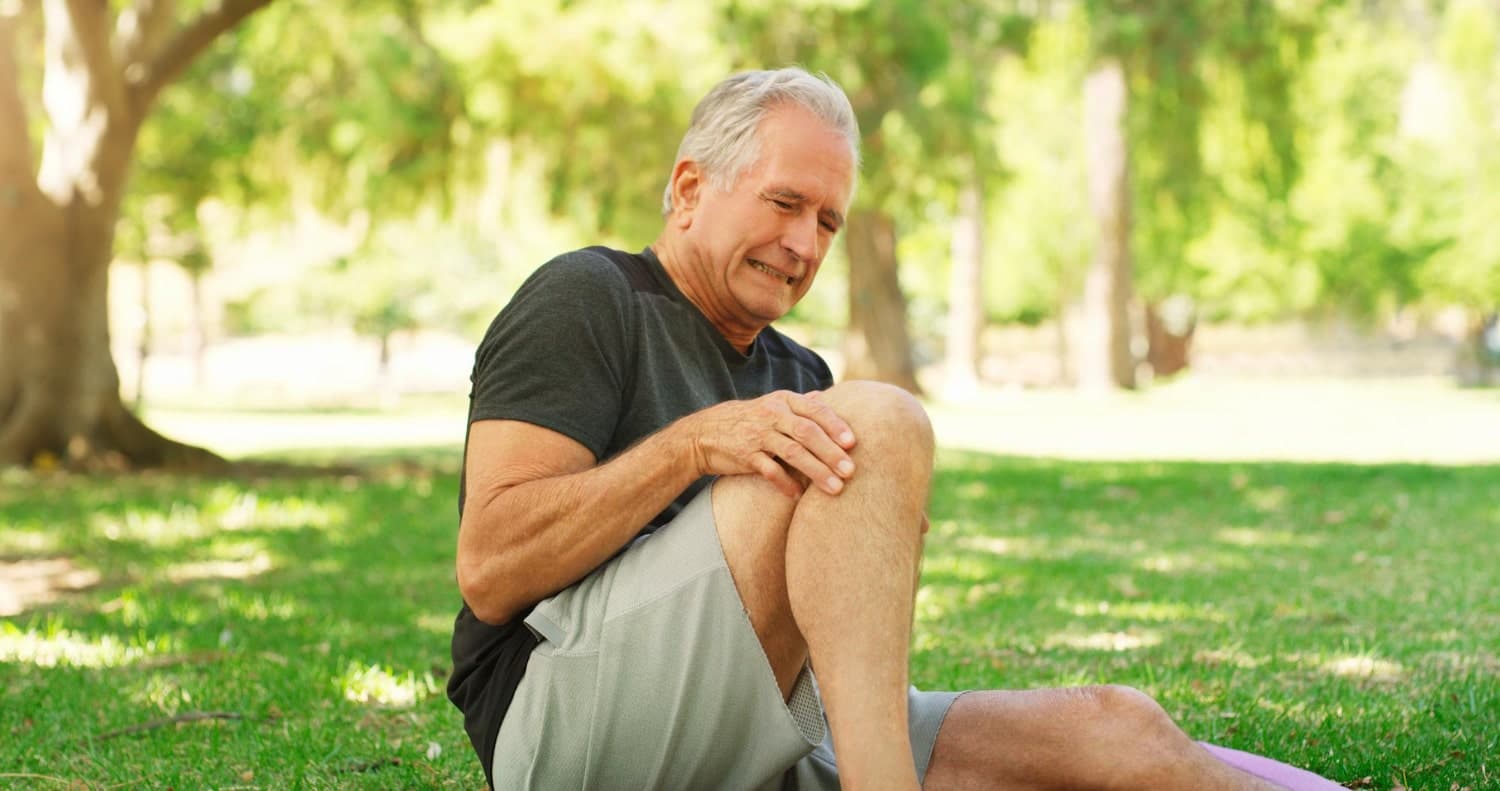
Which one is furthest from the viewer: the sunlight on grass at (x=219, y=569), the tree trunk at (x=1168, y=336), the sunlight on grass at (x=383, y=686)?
the tree trunk at (x=1168, y=336)

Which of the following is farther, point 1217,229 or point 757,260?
point 1217,229

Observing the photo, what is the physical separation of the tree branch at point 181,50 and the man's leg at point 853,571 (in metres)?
11.0

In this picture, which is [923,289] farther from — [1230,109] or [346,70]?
[346,70]

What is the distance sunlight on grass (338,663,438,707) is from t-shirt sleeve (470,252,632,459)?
216 cm

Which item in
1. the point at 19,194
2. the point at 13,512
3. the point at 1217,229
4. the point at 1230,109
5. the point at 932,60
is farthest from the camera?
the point at 1217,229

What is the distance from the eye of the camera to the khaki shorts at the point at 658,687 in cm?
245

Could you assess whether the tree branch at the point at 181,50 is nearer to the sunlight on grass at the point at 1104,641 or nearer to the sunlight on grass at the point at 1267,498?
the sunlight on grass at the point at 1267,498

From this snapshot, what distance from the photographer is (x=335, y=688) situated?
4.66 metres

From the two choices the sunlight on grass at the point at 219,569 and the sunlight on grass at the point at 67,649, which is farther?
the sunlight on grass at the point at 219,569

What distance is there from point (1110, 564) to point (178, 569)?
4650 mm

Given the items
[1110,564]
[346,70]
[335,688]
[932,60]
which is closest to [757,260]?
[335,688]

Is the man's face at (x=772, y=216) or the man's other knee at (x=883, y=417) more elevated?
the man's face at (x=772, y=216)

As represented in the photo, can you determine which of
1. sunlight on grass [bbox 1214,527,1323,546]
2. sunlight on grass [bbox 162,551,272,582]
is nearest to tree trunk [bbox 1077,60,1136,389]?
sunlight on grass [bbox 1214,527,1323,546]

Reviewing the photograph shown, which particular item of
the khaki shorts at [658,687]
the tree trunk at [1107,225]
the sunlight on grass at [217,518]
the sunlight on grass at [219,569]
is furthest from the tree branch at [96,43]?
the tree trunk at [1107,225]
